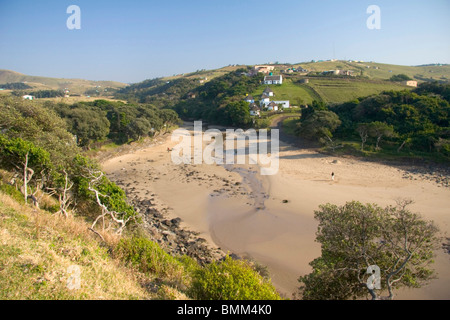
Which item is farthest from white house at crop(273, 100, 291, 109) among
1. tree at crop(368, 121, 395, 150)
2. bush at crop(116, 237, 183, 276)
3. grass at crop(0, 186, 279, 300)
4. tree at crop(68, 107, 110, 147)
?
bush at crop(116, 237, 183, 276)

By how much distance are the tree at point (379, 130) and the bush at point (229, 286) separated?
90.9 feet

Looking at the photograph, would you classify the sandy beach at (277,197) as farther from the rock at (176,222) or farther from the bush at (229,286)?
the bush at (229,286)

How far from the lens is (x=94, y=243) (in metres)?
7.55

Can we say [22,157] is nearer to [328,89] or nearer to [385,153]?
[385,153]

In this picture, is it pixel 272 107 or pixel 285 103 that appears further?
pixel 285 103

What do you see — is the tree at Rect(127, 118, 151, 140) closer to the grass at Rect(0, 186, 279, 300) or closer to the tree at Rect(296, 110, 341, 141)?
the tree at Rect(296, 110, 341, 141)

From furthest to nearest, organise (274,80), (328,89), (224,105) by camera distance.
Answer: (274,80)
(328,89)
(224,105)

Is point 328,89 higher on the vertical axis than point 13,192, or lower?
higher

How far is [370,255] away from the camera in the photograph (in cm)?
710

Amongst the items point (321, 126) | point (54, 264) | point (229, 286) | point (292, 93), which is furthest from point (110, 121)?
point (292, 93)

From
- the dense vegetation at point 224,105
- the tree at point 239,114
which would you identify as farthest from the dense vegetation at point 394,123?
the dense vegetation at point 224,105

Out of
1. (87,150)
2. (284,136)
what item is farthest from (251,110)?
(87,150)

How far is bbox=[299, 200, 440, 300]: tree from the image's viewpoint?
266 inches

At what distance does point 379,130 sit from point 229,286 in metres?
28.8
